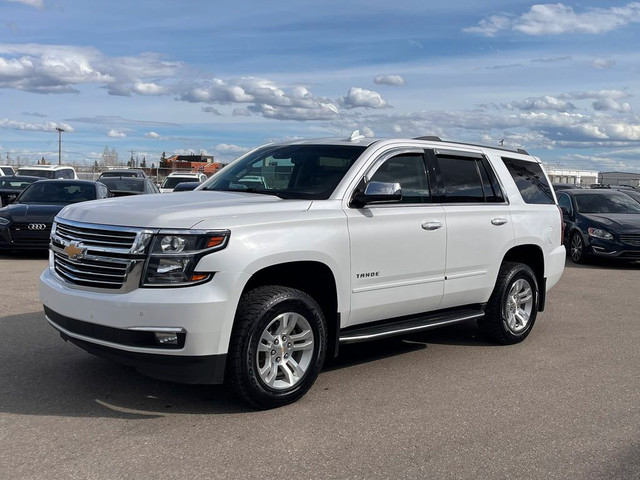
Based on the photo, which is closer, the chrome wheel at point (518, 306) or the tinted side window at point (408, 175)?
the tinted side window at point (408, 175)

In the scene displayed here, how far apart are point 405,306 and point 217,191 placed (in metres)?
1.88

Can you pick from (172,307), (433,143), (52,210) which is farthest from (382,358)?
(52,210)

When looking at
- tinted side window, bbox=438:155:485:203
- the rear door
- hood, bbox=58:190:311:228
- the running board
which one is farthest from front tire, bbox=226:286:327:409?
tinted side window, bbox=438:155:485:203

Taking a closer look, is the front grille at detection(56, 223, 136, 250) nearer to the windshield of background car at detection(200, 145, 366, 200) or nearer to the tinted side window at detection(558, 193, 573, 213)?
the windshield of background car at detection(200, 145, 366, 200)

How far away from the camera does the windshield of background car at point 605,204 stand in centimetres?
1508

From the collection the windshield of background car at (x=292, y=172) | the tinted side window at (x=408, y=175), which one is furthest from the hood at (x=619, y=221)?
the windshield of background car at (x=292, y=172)

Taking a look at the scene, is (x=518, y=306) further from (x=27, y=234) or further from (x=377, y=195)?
(x=27, y=234)

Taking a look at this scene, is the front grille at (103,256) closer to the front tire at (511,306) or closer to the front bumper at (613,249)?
the front tire at (511,306)

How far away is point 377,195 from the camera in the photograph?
525 cm

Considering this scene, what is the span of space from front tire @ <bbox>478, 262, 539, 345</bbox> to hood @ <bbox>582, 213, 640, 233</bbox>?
7312 mm

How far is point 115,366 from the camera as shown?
579cm

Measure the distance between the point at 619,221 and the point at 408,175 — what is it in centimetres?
955

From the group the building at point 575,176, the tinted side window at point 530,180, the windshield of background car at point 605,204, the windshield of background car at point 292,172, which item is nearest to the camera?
the windshield of background car at point 292,172

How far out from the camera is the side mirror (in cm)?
524
